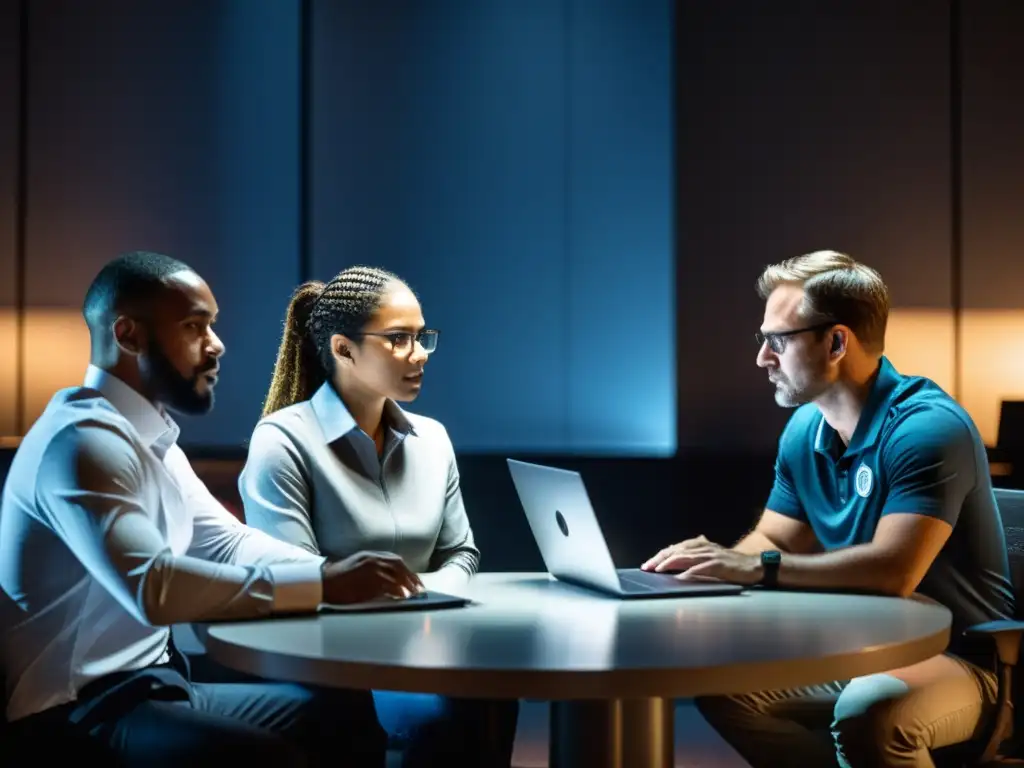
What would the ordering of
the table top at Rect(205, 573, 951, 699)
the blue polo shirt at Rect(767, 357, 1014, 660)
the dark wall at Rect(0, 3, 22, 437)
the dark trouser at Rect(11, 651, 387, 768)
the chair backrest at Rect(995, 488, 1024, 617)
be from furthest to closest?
the dark wall at Rect(0, 3, 22, 437) → the chair backrest at Rect(995, 488, 1024, 617) → the blue polo shirt at Rect(767, 357, 1014, 660) → the dark trouser at Rect(11, 651, 387, 768) → the table top at Rect(205, 573, 951, 699)

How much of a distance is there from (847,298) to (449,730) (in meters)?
1.26

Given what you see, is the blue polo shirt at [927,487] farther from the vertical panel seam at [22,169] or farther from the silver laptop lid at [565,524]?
the vertical panel seam at [22,169]

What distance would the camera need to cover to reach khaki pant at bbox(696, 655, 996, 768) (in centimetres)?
200

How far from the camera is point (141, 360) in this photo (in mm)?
2031

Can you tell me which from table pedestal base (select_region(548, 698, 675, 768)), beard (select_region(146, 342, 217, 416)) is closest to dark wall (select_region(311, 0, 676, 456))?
beard (select_region(146, 342, 217, 416))

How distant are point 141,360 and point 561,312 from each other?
8.98 ft

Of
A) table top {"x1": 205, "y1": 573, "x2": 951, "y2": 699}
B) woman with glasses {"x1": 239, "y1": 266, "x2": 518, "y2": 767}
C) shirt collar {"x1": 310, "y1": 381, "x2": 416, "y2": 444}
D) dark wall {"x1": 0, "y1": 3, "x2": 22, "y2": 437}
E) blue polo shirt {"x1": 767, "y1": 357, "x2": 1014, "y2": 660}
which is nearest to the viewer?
table top {"x1": 205, "y1": 573, "x2": 951, "y2": 699}

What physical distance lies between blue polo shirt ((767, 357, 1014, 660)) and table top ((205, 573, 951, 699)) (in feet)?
0.93

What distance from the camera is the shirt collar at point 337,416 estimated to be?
259 centimetres

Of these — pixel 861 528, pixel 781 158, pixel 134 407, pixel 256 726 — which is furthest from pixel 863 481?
pixel 781 158

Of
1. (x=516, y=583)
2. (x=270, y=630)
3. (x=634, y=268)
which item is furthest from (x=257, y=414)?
(x=270, y=630)

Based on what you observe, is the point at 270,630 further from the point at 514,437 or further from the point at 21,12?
the point at 21,12

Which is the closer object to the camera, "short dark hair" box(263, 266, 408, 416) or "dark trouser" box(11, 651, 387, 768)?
"dark trouser" box(11, 651, 387, 768)

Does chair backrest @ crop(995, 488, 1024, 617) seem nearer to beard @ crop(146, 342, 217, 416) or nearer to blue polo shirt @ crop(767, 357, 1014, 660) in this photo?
blue polo shirt @ crop(767, 357, 1014, 660)
